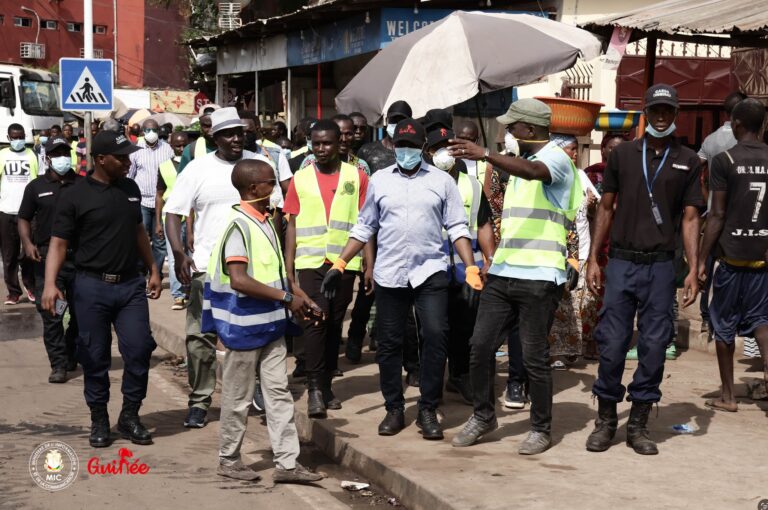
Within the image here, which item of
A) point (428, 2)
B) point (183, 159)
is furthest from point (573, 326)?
point (428, 2)

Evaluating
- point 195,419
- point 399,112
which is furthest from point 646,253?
point 195,419

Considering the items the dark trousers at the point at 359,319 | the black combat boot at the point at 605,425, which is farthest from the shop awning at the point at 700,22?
the black combat boot at the point at 605,425

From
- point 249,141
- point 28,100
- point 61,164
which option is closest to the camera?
point 249,141

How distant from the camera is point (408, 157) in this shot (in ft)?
22.6

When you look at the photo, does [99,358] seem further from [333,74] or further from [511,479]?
[333,74]

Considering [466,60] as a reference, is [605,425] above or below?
below

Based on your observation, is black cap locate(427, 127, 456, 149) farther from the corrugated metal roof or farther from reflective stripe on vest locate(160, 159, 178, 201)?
reflective stripe on vest locate(160, 159, 178, 201)

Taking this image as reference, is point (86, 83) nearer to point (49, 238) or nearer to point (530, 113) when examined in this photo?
point (49, 238)

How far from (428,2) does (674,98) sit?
34.4 feet

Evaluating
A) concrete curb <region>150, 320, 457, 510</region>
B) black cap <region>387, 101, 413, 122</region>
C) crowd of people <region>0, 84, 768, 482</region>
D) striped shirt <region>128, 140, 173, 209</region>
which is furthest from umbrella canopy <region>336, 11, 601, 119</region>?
striped shirt <region>128, 140, 173, 209</region>

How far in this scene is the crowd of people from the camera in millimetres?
6422

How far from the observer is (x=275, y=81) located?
28.6m

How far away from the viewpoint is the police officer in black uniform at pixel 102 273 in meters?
7.09

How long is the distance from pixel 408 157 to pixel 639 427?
2.16m
